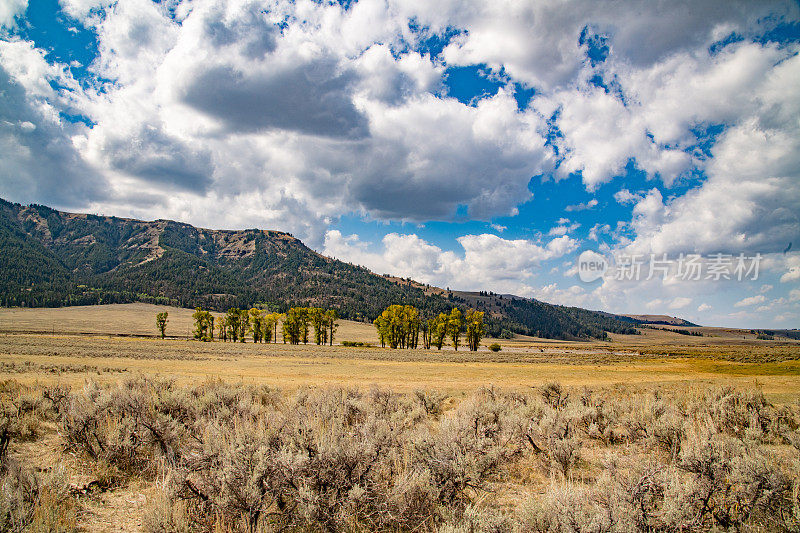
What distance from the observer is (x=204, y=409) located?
11.1 m

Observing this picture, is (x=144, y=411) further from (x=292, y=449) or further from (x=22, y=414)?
(x=292, y=449)

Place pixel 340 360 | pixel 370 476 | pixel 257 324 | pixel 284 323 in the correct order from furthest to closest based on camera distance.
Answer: pixel 257 324 < pixel 284 323 < pixel 340 360 < pixel 370 476

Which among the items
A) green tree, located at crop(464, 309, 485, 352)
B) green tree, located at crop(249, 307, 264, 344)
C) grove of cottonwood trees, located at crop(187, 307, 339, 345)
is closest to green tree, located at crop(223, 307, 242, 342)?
grove of cottonwood trees, located at crop(187, 307, 339, 345)

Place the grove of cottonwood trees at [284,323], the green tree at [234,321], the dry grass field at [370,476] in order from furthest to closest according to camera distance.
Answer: the green tree at [234,321] < the grove of cottonwood trees at [284,323] < the dry grass field at [370,476]

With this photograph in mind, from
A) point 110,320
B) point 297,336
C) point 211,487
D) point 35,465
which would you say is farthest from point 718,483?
point 110,320

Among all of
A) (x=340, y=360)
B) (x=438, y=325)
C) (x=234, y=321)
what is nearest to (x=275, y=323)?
(x=234, y=321)

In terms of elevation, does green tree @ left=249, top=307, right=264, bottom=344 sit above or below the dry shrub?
below

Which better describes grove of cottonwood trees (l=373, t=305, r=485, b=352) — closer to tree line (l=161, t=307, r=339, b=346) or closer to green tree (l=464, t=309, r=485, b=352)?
green tree (l=464, t=309, r=485, b=352)

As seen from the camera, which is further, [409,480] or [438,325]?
[438,325]

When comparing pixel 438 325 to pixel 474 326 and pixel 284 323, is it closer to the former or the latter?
pixel 474 326

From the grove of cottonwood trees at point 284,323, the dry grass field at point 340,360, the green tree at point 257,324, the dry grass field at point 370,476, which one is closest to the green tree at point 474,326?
the dry grass field at point 340,360

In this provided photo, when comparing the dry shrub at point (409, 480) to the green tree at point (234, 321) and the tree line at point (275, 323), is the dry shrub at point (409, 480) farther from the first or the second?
the green tree at point (234, 321)

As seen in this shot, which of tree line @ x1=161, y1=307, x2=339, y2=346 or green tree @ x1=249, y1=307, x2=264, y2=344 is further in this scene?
green tree @ x1=249, y1=307, x2=264, y2=344

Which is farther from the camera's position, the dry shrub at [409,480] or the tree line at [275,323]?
the tree line at [275,323]
